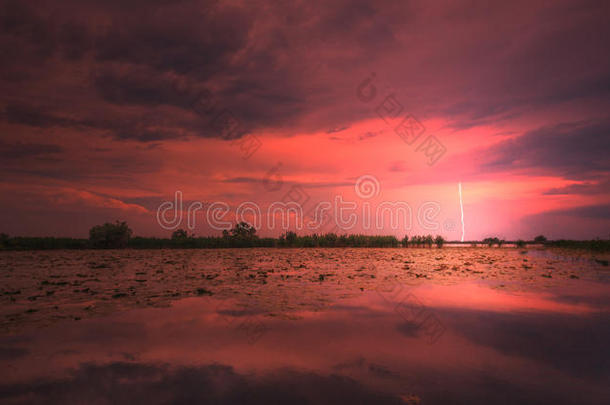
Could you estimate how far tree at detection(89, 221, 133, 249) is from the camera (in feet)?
94.8

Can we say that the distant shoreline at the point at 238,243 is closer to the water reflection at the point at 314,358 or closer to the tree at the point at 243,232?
the tree at the point at 243,232

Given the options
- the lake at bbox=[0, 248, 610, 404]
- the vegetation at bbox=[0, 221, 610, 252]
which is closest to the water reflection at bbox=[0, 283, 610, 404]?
the lake at bbox=[0, 248, 610, 404]

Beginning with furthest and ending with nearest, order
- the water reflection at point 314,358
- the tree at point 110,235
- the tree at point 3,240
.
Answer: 1. the tree at point 110,235
2. the tree at point 3,240
3. the water reflection at point 314,358

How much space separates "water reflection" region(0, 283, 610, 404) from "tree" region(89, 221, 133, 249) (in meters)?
27.2

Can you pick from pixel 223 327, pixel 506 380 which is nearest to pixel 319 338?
pixel 223 327

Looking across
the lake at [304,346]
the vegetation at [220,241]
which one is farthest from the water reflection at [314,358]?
the vegetation at [220,241]

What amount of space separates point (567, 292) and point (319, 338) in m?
6.80

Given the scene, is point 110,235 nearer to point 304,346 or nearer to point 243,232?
point 243,232

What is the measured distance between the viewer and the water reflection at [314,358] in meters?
2.86

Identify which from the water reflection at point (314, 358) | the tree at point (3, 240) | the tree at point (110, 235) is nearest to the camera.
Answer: the water reflection at point (314, 358)

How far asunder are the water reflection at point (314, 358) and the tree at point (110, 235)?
27.2 m

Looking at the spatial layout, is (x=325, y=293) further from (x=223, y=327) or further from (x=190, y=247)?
(x=190, y=247)

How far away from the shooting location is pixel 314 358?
12.0 ft

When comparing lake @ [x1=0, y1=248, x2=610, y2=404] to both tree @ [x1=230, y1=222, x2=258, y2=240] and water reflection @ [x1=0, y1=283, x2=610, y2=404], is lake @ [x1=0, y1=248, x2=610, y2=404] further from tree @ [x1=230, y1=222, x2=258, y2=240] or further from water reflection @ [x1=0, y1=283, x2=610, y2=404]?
tree @ [x1=230, y1=222, x2=258, y2=240]
